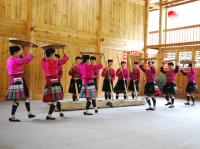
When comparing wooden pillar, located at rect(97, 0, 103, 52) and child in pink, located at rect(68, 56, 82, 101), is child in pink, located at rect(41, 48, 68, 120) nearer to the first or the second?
child in pink, located at rect(68, 56, 82, 101)

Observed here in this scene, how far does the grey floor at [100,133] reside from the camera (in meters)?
3.79

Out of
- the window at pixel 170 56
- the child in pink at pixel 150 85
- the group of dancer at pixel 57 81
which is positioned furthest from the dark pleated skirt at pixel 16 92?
the window at pixel 170 56

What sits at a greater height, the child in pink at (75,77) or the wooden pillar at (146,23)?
the wooden pillar at (146,23)

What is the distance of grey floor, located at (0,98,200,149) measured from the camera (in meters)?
3.79

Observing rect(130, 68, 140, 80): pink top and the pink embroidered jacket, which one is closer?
the pink embroidered jacket

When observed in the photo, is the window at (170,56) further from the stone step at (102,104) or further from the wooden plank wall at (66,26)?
the stone step at (102,104)

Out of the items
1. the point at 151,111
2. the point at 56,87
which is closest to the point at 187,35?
the point at 151,111

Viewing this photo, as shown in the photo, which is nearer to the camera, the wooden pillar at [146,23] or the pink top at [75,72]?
the pink top at [75,72]

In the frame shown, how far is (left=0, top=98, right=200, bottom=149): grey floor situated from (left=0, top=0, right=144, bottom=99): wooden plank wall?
131 inches

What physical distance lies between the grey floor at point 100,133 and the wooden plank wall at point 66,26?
3.33m

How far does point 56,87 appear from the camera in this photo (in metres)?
5.61

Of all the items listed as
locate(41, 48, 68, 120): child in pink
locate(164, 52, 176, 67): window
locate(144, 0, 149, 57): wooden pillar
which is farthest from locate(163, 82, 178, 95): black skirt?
locate(144, 0, 149, 57): wooden pillar

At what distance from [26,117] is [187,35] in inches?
361

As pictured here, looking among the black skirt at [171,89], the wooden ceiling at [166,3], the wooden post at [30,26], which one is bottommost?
the black skirt at [171,89]
